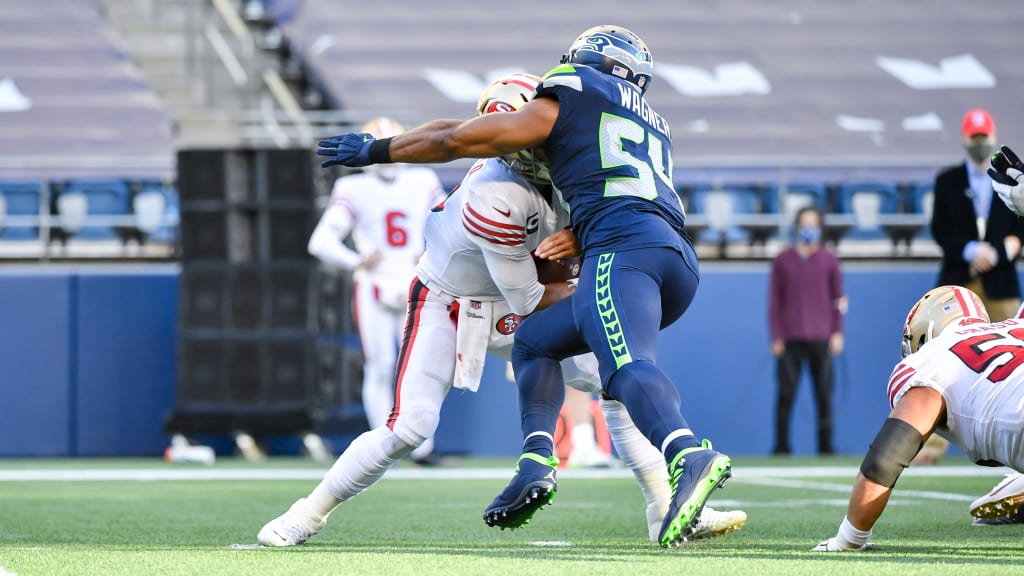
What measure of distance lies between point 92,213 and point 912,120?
9191mm

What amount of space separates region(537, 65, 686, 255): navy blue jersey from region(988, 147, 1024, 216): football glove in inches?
37.3

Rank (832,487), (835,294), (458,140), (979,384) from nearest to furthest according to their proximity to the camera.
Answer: (979,384)
(458,140)
(832,487)
(835,294)

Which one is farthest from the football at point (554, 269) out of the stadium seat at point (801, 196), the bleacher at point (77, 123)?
the bleacher at point (77, 123)

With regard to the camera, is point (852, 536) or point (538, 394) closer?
point (852, 536)

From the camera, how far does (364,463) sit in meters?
4.12

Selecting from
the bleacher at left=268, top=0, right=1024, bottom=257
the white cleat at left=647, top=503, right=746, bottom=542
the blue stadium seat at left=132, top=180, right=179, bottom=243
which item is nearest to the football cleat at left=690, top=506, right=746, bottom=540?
the white cleat at left=647, top=503, right=746, bottom=542

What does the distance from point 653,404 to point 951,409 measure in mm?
745

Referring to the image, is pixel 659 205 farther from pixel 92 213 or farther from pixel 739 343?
pixel 92 213

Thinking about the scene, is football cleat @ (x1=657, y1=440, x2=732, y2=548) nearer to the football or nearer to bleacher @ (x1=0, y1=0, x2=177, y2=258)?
the football

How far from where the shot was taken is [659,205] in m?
3.94

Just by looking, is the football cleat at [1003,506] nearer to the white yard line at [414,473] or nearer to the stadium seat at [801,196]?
the white yard line at [414,473]

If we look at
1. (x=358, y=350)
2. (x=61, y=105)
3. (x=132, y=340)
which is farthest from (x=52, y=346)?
(x=61, y=105)

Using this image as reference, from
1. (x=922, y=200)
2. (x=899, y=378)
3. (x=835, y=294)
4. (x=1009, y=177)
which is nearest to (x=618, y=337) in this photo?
(x=899, y=378)

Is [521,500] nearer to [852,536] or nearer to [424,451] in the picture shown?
[852,536]
